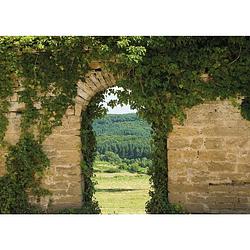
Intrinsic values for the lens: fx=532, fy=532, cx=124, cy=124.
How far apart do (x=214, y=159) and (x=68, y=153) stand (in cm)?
252

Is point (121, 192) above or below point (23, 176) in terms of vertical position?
below

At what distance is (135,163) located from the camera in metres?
16.9

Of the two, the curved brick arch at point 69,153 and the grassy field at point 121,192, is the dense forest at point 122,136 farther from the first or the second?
the curved brick arch at point 69,153

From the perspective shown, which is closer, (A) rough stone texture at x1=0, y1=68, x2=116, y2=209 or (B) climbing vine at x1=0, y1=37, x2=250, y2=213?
(B) climbing vine at x1=0, y1=37, x2=250, y2=213

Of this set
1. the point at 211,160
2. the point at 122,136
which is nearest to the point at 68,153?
the point at 211,160

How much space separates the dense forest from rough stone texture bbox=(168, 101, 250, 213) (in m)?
7.71

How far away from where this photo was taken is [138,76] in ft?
29.6

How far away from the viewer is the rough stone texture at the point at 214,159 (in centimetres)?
905

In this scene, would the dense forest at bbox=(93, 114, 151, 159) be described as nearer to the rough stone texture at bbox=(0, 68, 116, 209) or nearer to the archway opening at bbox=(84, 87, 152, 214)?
the archway opening at bbox=(84, 87, 152, 214)

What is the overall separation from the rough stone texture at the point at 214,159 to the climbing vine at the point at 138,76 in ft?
0.73

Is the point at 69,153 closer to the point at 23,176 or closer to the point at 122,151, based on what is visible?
the point at 23,176

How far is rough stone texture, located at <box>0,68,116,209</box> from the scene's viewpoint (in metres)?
9.27

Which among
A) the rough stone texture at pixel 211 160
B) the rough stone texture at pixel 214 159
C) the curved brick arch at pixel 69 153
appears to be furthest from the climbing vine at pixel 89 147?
the rough stone texture at pixel 214 159

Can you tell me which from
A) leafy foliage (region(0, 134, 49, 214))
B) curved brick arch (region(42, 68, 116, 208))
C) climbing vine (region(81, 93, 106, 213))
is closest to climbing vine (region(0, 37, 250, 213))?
leafy foliage (region(0, 134, 49, 214))
